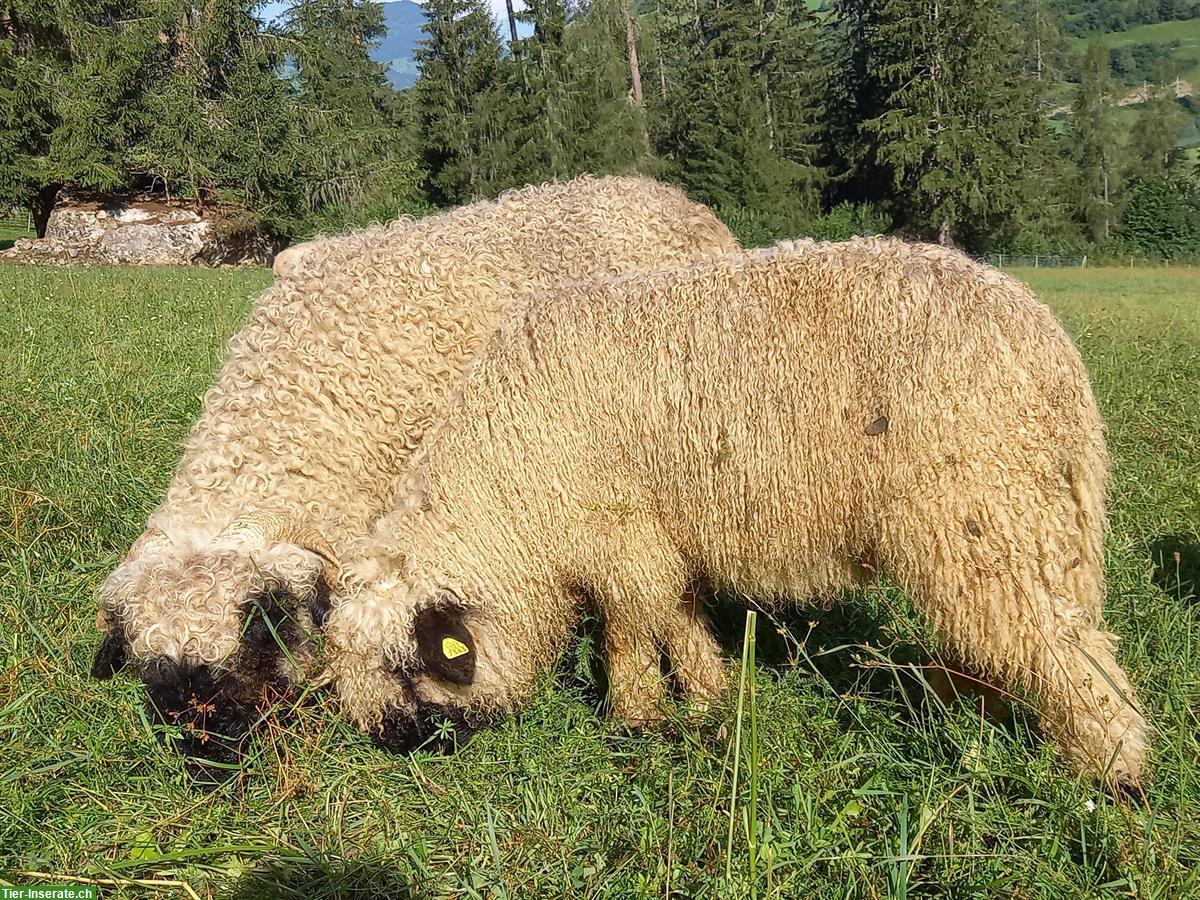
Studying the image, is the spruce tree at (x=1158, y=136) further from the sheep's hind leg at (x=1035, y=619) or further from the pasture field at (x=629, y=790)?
the sheep's hind leg at (x=1035, y=619)

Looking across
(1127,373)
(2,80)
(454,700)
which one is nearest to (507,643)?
(454,700)

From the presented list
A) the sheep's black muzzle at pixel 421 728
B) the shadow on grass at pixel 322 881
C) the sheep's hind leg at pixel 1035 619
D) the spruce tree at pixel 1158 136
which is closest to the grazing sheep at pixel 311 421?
the sheep's black muzzle at pixel 421 728

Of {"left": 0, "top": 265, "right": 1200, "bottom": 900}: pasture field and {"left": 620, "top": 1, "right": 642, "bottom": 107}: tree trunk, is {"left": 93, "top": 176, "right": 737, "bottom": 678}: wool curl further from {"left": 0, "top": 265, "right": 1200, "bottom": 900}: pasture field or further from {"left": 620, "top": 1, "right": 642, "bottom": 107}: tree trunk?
{"left": 620, "top": 1, "right": 642, "bottom": 107}: tree trunk

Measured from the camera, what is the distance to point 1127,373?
27.7 ft

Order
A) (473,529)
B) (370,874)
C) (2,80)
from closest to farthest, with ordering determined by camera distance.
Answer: (370,874) → (473,529) → (2,80)

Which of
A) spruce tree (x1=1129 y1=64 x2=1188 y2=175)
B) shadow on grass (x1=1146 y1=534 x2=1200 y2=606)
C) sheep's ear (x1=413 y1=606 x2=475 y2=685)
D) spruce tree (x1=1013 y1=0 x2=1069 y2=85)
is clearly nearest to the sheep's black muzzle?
sheep's ear (x1=413 y1=606 x2=475 y2=685)

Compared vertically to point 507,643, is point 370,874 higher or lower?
lower

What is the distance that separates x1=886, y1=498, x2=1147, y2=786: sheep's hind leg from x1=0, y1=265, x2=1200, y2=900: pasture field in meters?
0.15

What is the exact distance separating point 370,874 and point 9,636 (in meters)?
2.32

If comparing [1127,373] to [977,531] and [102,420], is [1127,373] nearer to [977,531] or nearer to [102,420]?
[977,531]

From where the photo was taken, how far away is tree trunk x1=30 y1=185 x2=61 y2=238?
2847 cm

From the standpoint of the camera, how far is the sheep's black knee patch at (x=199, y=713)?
3.35m

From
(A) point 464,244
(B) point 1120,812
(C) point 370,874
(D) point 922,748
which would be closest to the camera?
(B) point 1120,812

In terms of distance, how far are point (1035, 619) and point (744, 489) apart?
1.05 meters
